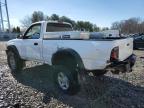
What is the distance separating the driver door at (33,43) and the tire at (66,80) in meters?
1.23

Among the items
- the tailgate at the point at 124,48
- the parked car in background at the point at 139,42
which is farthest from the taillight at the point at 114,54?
the parked car in background at the point at 139,42

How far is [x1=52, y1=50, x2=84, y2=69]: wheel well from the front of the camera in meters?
5.28

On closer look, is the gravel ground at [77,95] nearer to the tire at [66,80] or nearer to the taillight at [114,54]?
the tire at [66,80]

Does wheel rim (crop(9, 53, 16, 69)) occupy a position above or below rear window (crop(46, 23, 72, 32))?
below

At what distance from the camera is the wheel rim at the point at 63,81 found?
553cm

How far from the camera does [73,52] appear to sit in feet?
17.5

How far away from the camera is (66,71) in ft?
17.9

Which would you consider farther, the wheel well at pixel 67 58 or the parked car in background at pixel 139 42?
the parked car in background at pixel 139 42

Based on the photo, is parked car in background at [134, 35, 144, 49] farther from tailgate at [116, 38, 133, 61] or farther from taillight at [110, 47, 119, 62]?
taillight at [110, 47, 119, 62]

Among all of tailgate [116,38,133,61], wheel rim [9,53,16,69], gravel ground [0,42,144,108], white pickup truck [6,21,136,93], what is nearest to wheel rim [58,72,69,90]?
white pickup truck [6,21,136,93]

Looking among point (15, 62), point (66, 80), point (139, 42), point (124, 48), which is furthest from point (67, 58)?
point (139, 42)

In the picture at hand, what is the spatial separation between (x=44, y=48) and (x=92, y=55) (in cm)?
194

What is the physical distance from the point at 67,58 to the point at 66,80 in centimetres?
62

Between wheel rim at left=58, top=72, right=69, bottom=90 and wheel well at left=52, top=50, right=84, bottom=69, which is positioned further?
wheel rim at left=58, top=72, right=69, bottom=90
